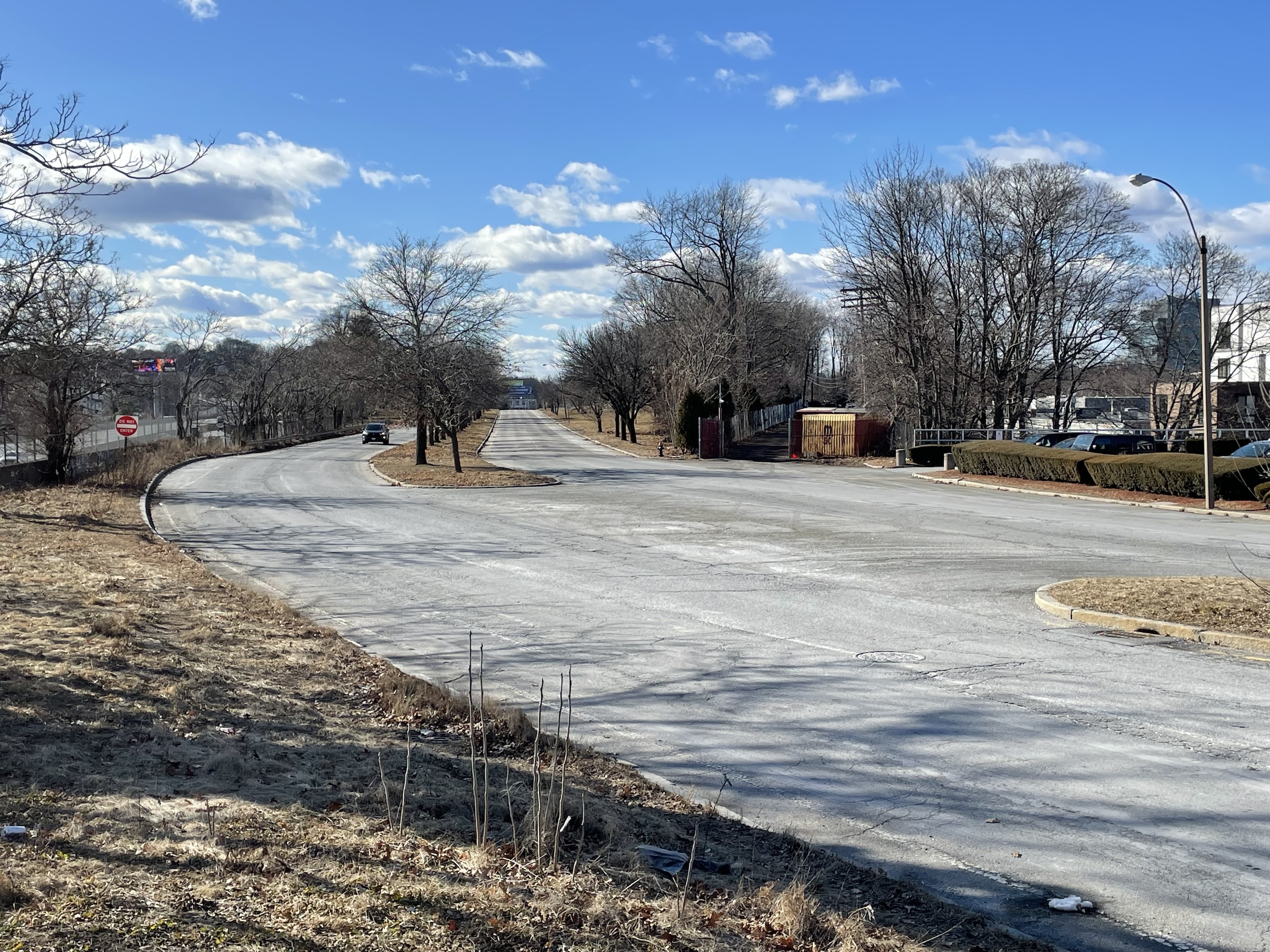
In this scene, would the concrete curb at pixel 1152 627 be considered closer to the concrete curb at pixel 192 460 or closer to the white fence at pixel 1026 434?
the concrete curb at pixel 192 460

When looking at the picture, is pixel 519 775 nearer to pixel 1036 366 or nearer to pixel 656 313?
pixel 1036 366

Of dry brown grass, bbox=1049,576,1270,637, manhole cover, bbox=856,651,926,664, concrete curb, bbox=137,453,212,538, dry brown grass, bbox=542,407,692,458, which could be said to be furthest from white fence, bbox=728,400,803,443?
manhole cover, bbox=856,651,926,664

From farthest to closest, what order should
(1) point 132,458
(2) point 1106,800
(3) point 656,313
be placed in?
(3) point 656,313, (1) point 132,458, (2) point 1106,800

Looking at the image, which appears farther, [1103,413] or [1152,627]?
[1103,413]

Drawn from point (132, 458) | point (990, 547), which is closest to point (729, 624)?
point (990, 547)

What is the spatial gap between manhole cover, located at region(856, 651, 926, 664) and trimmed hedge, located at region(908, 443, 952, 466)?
3605 centimetres

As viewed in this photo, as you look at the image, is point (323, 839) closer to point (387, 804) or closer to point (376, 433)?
point (387, 804)

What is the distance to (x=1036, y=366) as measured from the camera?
53.1 m

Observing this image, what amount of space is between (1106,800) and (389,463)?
135ft

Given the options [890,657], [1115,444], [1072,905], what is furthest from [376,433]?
[1072,905]

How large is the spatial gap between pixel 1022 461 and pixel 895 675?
2668 cm

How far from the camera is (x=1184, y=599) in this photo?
11.4m

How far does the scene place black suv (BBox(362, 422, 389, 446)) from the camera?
70.9 metres

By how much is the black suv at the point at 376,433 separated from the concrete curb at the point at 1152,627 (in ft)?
207
